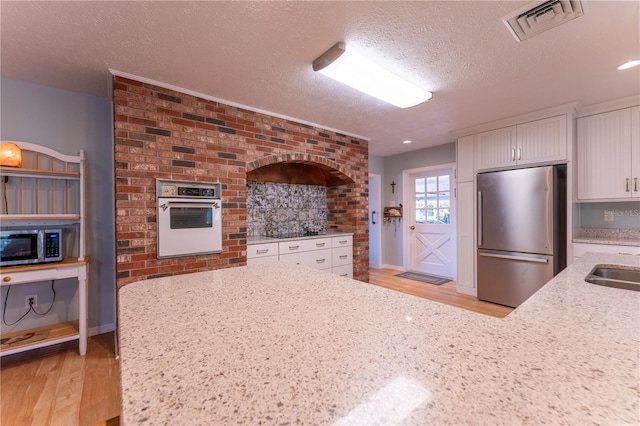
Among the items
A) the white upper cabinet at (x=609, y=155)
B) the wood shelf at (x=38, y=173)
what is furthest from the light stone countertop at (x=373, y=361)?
the white upper cabinet at (x=609, y=155)

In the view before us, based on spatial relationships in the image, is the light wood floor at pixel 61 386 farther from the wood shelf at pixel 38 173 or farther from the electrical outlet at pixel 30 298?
the wood shelf at pixel 38 173

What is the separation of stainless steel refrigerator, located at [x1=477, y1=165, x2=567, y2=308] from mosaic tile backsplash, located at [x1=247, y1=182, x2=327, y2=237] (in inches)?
88.7

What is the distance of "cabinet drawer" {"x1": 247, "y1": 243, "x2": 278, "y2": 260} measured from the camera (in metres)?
2.94

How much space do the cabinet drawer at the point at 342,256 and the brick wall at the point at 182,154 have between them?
125cm

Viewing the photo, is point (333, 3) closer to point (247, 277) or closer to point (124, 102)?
point (247, 277)

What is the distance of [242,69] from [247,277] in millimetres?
1689

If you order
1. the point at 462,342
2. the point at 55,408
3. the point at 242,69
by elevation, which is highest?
the point at 242,69

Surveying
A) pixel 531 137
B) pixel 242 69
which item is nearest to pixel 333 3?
pixel 242 69

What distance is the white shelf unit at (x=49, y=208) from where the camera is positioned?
209cm

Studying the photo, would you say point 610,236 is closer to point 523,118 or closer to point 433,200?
point 523,118

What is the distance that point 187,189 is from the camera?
8.03 ft

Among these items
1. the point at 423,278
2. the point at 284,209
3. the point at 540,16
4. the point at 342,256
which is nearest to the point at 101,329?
the point at 284,209

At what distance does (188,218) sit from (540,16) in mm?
2873

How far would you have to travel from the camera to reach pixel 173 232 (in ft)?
7.80
